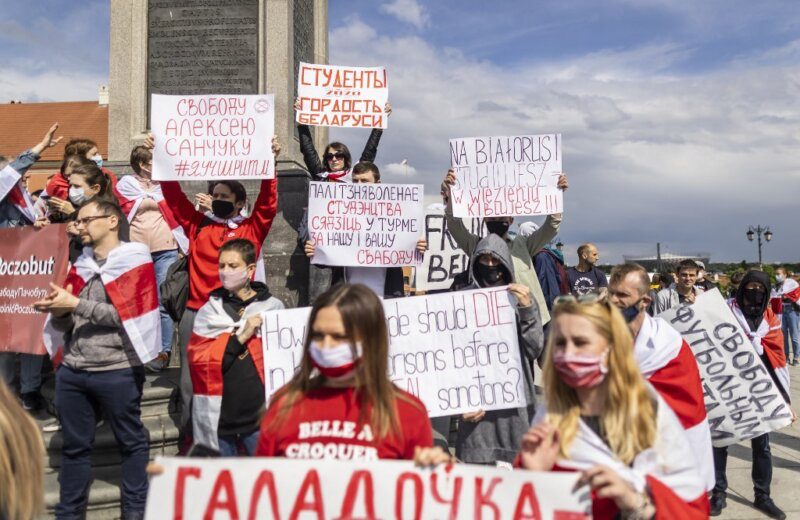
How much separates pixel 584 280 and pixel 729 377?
3.24 metres

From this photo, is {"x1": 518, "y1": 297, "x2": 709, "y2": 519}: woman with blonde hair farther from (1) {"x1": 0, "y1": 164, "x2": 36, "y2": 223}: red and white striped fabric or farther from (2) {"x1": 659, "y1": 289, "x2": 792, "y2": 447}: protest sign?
(1) {"x1": 0, "y1": 164, "x2": 36, "y2": 223}: red and white striped fabric

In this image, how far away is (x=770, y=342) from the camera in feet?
17.6

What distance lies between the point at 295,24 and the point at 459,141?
3.18 metres

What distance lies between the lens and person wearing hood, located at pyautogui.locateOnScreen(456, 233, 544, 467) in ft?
12.8

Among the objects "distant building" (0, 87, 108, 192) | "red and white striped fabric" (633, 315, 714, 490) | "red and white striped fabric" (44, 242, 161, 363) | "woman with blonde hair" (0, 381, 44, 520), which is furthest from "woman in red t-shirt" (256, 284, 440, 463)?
"distant building" (0, 87, 108, 192)

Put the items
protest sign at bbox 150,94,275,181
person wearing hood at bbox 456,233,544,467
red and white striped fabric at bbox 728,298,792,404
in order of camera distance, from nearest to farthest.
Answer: person wearing hood at bbox 456,233,544,467 < red and white striped fabric at bbox 728,298,792,404 < protest sign at bbox 150,94,275,181

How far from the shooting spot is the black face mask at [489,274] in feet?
13.8

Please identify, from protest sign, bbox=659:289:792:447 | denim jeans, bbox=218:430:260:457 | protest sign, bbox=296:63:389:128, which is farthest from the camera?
protest sign, bbox=296:63:389:128

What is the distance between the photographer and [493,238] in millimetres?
4262

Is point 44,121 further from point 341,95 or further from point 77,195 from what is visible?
point 77,195

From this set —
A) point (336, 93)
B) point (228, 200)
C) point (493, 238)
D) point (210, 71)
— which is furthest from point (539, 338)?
point (210, 71)

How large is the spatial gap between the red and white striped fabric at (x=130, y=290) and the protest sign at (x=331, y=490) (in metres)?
1.92

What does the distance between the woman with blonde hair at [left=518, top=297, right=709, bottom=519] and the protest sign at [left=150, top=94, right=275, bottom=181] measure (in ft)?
11.9

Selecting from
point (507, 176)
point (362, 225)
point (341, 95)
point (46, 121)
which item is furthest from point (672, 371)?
point (46, 121)
